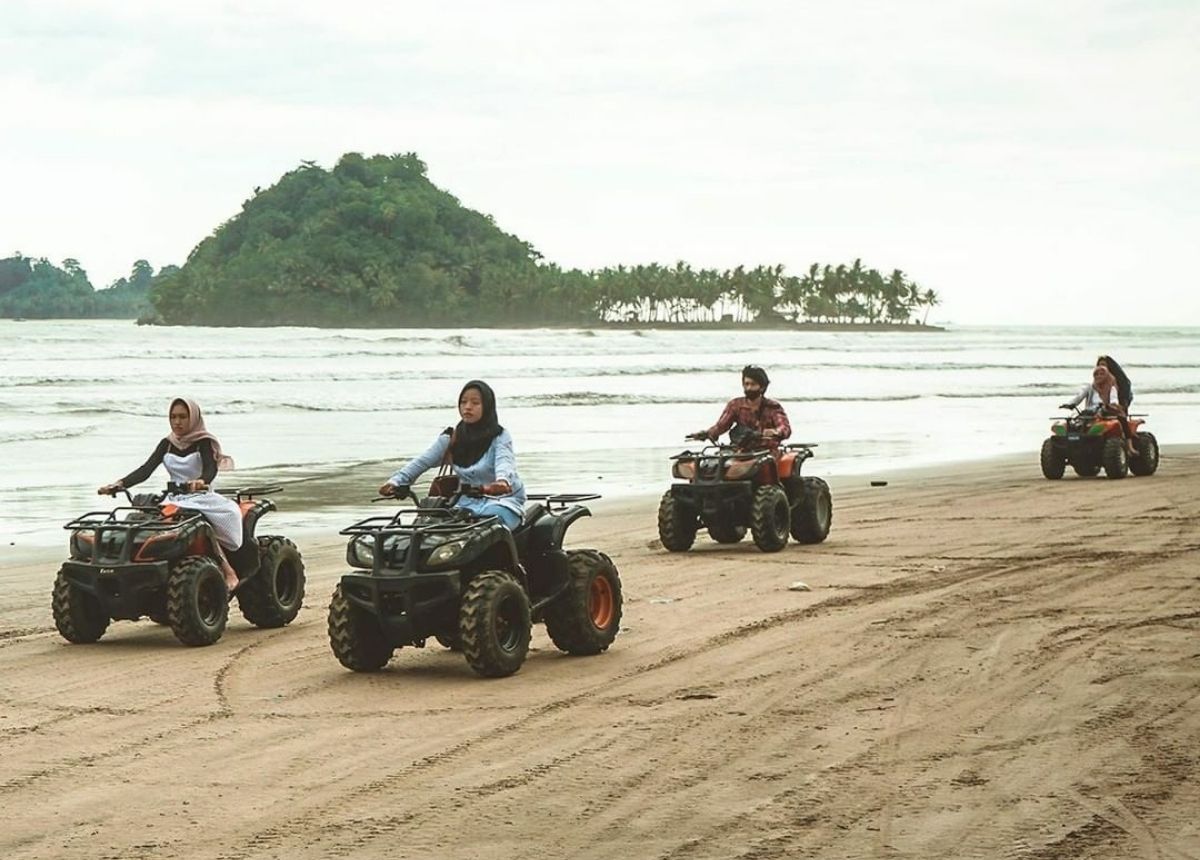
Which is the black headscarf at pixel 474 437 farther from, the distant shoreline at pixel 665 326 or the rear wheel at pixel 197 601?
the distant shoreline at pixel 665 326

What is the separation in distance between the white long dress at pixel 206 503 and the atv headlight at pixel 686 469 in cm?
550

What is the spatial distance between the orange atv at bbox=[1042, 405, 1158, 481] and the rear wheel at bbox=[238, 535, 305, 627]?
14.0 m

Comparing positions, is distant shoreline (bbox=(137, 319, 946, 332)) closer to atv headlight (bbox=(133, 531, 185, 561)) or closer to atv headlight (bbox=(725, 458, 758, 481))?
atv headlight (bbox=(725, 458, 758, 481))

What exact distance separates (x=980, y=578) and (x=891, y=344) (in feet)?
Answer: 354

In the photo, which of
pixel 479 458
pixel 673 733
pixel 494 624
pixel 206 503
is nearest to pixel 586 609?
pixel 494 624

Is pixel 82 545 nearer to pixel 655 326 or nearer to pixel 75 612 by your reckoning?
pixel 75 612

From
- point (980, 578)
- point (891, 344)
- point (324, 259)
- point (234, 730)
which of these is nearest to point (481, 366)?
point (891, 344)

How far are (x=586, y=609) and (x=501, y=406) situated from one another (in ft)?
118

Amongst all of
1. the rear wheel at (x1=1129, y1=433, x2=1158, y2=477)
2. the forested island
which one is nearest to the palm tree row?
the forested island

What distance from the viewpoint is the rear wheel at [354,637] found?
9.98m

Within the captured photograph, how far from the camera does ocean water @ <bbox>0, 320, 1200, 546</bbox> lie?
84.0 ft

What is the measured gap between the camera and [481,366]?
242 feet

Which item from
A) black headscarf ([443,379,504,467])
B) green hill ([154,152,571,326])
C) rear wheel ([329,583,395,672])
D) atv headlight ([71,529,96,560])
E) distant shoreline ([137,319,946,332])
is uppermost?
green hill ([154,152,571,326])

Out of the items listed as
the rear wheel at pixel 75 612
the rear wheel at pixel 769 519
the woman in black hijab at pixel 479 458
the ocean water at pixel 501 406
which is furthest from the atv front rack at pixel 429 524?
the ocean water at pixel 501 406
